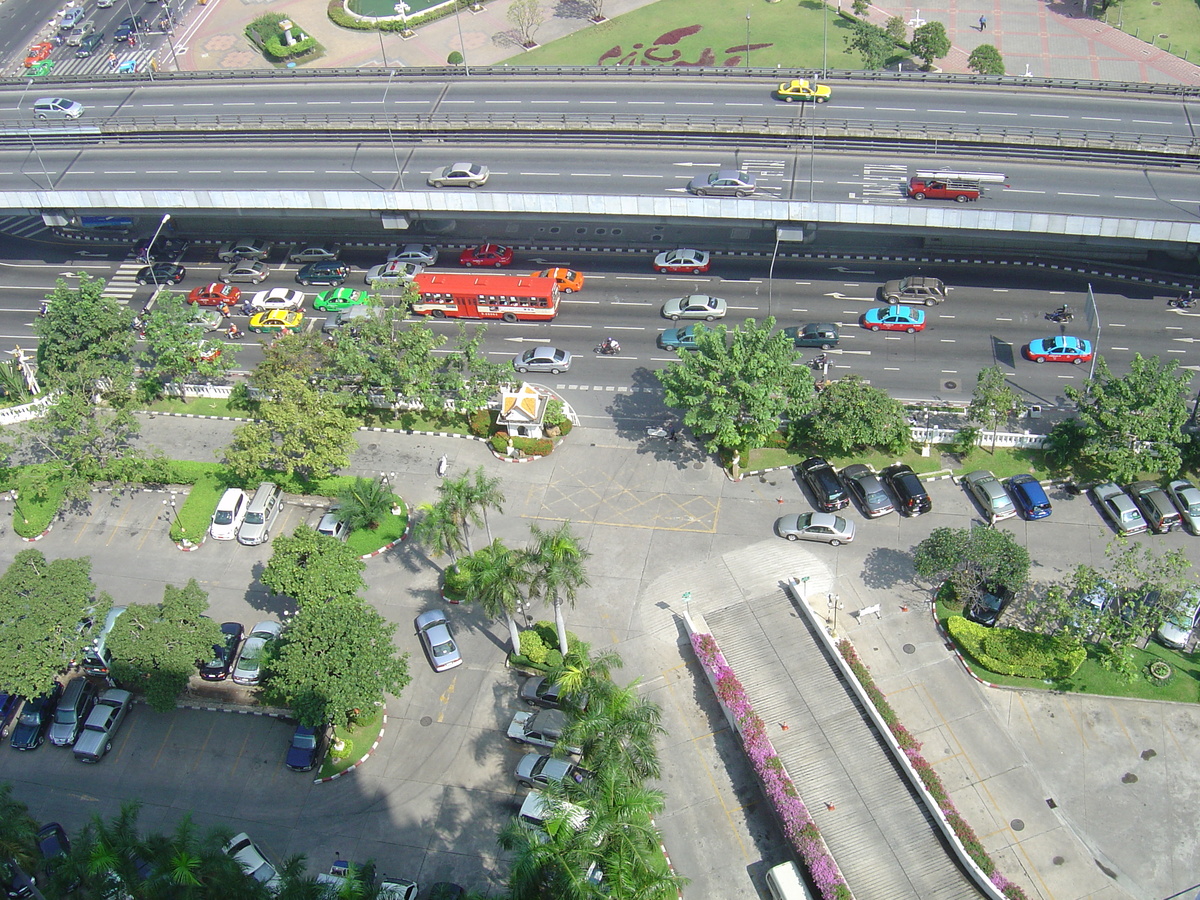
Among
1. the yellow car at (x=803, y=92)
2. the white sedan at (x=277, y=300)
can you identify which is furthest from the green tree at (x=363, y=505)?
the yellow car at (x=803, y=92)

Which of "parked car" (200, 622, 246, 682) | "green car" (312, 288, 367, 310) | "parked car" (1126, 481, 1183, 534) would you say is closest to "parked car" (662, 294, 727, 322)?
"green car" (312, 288, 367, 310)

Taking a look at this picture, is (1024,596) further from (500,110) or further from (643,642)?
(500,110)

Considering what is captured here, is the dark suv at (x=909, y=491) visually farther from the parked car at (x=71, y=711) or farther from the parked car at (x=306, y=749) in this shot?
the parked car at (x=71, y=711)

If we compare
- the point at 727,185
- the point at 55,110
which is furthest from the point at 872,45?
the point at 55,110

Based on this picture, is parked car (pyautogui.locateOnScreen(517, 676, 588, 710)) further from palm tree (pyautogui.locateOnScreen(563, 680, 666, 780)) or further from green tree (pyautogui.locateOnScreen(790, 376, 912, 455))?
green tree (pyautogui.locateOnScreen(790, 376, 912, 455))

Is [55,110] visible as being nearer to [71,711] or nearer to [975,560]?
[71,711]

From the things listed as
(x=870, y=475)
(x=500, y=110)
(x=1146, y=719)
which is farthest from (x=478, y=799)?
(x=500, y=110)
